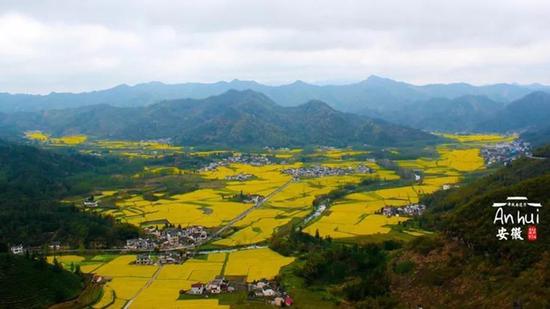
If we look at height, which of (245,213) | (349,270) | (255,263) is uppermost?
(349,270)

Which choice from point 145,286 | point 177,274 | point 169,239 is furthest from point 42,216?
point 145,286

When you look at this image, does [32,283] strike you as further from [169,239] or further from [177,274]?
[169,239]

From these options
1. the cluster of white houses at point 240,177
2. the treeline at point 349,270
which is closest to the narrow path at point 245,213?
the cluster of white houses at point 240,177

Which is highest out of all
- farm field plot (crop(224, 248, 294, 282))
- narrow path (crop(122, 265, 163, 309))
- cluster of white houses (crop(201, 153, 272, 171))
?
cluster of white houses (crop(201, 153, 272, 171))

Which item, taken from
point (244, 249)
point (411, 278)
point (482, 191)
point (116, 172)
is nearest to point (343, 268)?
point (411, 278)

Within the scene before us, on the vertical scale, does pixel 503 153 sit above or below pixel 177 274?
above

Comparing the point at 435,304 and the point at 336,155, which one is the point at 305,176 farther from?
the point at 435,304

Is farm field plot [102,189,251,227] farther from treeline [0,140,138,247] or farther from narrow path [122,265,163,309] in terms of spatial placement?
narrow path [122,265,163,309]

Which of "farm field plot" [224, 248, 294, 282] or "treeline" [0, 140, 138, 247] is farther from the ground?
"treeline" [0, 140, 138, 247]

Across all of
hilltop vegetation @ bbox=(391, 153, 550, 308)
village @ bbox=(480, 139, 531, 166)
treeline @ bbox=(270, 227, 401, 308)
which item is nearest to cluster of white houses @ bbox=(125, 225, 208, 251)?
treeline @ bbox=(270, 227, 401, 308)
